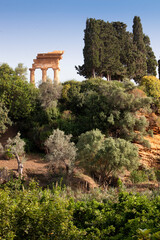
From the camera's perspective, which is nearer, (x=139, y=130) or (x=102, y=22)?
(x=139, y=130)

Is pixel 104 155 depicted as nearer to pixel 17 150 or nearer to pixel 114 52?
pixel 17 150

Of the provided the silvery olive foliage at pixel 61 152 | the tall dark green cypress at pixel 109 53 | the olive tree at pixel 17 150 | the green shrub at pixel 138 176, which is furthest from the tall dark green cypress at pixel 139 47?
the olive tree at pixel 17 150

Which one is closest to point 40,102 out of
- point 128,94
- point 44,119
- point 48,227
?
point 44,119

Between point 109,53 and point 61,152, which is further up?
point 109,53

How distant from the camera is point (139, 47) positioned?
36531mm

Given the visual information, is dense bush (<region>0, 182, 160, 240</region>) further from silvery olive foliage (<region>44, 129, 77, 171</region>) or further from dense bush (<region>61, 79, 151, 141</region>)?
dense bush (<region>61, 79, 151, 141</region>)

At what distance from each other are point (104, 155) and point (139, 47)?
24.3 metres

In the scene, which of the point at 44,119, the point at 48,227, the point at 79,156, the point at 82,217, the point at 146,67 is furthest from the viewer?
the point at 146,67

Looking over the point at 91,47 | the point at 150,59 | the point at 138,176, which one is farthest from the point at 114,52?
the point at 138,176

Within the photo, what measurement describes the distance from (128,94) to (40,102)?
8369mm

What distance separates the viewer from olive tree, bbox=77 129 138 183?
648 inches

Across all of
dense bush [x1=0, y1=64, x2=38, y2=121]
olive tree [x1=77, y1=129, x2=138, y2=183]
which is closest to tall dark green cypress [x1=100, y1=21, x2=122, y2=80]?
dense bush [x1=0, y1=64, x2=38, y2=121]

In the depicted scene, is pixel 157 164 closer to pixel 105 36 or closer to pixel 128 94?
pixel 128 94

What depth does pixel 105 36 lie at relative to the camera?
32719mm
